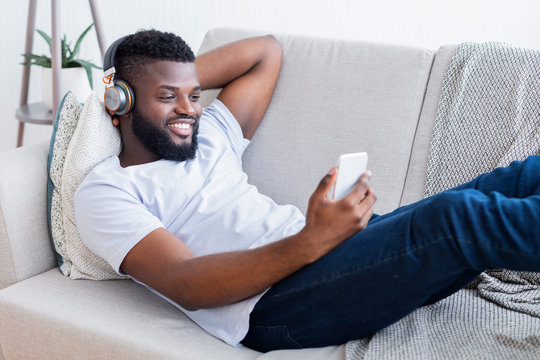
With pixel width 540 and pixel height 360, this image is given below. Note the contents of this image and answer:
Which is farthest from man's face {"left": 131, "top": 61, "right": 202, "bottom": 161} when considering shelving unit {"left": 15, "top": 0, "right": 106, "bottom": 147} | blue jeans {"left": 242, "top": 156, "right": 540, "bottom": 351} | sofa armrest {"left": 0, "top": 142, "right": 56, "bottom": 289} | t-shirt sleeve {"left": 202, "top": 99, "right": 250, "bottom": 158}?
shelving unit {"left": 15, "top": 0, "right": 106, "bottom": 147}

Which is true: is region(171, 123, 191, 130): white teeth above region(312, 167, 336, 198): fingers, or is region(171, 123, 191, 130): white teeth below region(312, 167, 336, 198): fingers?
below

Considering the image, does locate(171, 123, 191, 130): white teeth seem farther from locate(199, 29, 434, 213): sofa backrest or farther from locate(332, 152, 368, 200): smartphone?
locate(332, 152, 368, 200): smartphone

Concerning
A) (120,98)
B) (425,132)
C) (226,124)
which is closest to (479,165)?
(425,132)

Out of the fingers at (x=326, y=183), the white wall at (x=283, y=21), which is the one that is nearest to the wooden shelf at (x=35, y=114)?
the white wall at (x=283, y=21)

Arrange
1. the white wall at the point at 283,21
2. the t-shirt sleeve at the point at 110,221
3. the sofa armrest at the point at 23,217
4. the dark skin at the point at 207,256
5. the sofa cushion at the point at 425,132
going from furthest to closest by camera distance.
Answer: the white wall at the point at 283,21
the sofa cushion at the point at 425,132
the sofa armrest at the point at 23,217
the t-shirt sleeve at the point at 110,221
the dark skin at the point at 207,256

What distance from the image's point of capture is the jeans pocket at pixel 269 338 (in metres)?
1.21

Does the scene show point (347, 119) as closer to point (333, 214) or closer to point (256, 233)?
point (256, 233)

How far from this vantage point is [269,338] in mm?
1229

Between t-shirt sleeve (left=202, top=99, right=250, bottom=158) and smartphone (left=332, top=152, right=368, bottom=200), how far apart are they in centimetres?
58

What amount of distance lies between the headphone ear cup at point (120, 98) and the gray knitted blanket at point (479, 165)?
74 cm

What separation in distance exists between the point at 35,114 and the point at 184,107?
49.2 inches

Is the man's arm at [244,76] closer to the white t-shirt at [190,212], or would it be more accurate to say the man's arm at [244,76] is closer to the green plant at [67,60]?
the white t-shirt at [190,212]

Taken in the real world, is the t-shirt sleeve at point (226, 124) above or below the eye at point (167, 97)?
below

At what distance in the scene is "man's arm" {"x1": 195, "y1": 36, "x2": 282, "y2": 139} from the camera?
1.69 metres
